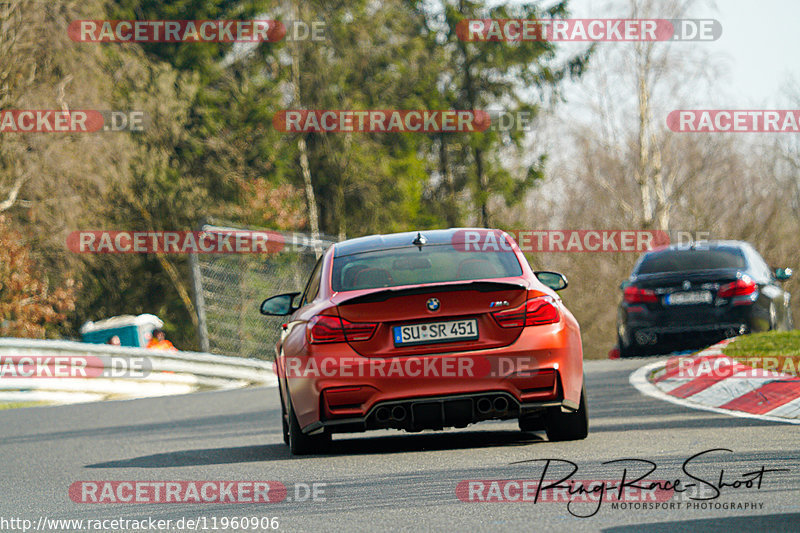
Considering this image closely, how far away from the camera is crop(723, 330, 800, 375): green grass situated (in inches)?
515

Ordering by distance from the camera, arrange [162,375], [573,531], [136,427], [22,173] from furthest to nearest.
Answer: [22,173] < [162,375] < [136,427] < [573,531]

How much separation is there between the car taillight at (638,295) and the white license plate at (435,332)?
9236mm

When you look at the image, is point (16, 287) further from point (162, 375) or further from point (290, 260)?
point (162, 375)

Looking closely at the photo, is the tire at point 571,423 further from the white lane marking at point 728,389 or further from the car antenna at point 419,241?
the white lane marking at point 728,389

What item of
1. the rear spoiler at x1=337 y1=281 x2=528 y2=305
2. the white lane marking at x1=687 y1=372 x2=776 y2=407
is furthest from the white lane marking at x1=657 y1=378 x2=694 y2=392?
the rear spoiler at x1=337 y1=281 x2=528 y2=305

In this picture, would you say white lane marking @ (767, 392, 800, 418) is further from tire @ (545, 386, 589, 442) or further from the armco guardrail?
the armco guardrail

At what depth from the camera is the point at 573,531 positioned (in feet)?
19.2

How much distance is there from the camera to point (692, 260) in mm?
18359

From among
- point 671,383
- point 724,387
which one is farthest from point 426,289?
point 671,383

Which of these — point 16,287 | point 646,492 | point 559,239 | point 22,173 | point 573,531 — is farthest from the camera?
point 559,239

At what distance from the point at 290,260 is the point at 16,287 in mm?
→ 9795

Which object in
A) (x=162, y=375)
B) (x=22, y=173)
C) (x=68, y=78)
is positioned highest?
(x=68, y=78)

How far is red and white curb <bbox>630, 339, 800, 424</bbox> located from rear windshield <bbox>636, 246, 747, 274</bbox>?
3091 mm

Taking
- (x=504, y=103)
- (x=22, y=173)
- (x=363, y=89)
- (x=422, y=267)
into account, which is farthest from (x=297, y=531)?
(x=504, y=103)
